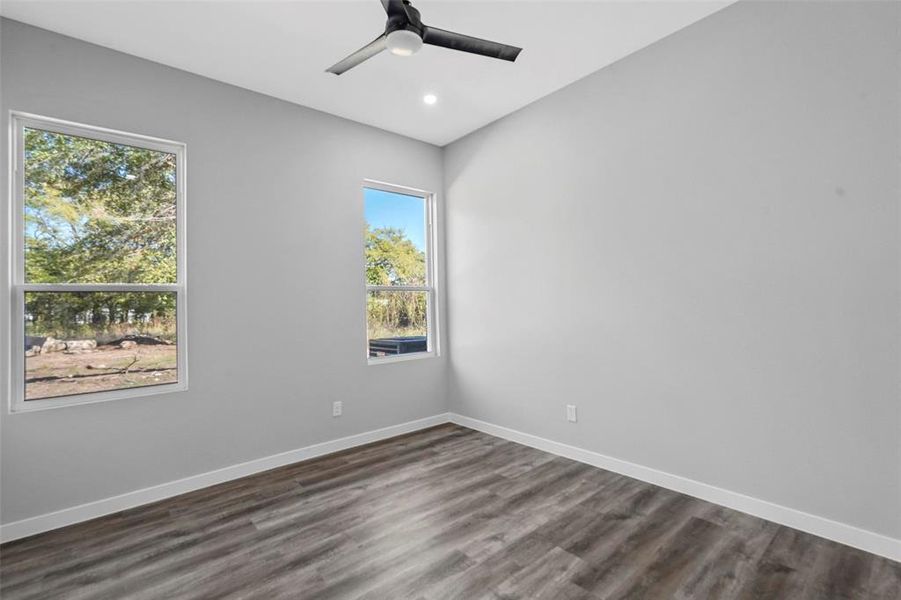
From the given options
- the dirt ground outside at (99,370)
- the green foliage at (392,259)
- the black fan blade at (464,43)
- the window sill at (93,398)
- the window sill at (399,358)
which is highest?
the black fan blade at (464,43)

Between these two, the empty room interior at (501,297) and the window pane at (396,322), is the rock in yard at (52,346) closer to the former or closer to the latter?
the empty room interior at (501,297)

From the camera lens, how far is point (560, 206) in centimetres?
353

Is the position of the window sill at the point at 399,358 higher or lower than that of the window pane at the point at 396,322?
lower

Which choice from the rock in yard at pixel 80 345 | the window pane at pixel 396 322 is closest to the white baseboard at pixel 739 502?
the window pane at pixel 396 322

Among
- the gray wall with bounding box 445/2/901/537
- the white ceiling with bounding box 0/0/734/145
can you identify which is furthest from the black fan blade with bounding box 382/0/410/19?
the gray wall with bounding box 445/2/901/537

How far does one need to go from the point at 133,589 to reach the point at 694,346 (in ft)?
10.9

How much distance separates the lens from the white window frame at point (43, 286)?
2484mm

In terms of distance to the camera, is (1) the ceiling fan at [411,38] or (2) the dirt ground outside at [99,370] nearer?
(1) the ceiling fan at [411,38]

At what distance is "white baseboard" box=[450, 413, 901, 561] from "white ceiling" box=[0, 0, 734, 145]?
117 inches

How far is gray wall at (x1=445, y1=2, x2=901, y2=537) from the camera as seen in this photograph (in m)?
2.12

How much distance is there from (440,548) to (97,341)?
254cm

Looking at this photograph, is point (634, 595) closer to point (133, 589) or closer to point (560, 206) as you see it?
point (133, 589)

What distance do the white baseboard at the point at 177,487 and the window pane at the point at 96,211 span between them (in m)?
1.42

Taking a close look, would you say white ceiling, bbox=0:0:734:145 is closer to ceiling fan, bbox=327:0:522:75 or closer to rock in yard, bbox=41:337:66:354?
ceiling fan, bbox=327:0:522:75
